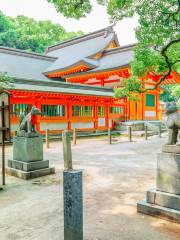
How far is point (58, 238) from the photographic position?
356 centimetres

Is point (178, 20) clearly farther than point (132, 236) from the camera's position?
Yes

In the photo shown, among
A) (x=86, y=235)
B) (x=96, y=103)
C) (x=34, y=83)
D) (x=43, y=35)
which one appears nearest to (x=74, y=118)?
(x=96, y=103)

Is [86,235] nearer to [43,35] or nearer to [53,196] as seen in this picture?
[53,196]

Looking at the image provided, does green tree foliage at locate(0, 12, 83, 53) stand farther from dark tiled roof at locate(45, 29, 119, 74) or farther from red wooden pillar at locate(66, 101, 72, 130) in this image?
red wooden pillar at locate(66, 101, 72, 130)

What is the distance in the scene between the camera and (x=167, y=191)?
4.30 m

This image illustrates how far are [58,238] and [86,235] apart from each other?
0.40 m

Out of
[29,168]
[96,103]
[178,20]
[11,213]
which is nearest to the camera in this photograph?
[11,213]

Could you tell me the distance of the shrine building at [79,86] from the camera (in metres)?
17.1

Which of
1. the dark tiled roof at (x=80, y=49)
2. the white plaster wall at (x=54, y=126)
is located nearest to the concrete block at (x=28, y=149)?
the white plaster wall at (x=54, y=126)

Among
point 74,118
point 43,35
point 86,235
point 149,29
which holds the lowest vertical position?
point 86,235

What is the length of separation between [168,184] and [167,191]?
127 mm

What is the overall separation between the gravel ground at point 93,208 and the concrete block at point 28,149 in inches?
27.3

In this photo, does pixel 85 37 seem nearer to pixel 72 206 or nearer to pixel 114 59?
pixel 114 59

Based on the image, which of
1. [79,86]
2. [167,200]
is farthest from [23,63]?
[167,200]
